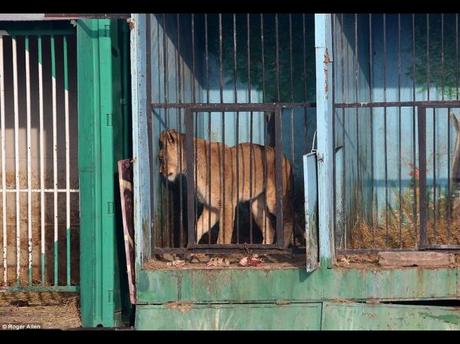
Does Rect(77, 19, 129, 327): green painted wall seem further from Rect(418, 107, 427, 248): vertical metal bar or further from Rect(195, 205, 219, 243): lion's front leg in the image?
Rect(418, 107, 427, 248): vertical metal bar

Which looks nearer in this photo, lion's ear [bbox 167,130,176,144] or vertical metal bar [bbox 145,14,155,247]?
vertical metal bar [bbox 145,14,155,247]

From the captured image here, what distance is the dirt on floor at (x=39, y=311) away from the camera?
289 inches

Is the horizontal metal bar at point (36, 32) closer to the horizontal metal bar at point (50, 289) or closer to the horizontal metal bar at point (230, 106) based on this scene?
the horizontal metal bar at point (230, 106)

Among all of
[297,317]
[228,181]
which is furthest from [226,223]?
[297,317]

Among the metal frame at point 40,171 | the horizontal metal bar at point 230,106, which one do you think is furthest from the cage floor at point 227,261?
the horizontal metal bar at point 230,106

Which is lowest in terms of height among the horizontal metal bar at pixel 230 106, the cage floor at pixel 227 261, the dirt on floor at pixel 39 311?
the dirt on floor at pixel 39 311

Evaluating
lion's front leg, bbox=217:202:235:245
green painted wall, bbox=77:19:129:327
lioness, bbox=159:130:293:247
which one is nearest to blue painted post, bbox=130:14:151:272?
green painted wall, bbox=77:19:129:327

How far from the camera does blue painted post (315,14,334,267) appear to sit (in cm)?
676

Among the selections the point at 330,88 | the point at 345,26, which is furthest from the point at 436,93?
Result: the point at 330,88

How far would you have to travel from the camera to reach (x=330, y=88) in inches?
273

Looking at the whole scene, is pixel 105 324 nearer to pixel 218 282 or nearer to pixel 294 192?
pixel 218 282

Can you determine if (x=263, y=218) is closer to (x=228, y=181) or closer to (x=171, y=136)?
(x=228, y=181)

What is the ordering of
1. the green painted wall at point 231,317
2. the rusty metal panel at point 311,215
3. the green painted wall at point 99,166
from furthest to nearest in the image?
the green painted wall at point 99,166, the green painted wall at point 231,317, the rusty metal panel at point 311,215

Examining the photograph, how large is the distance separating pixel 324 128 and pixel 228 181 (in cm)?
134
